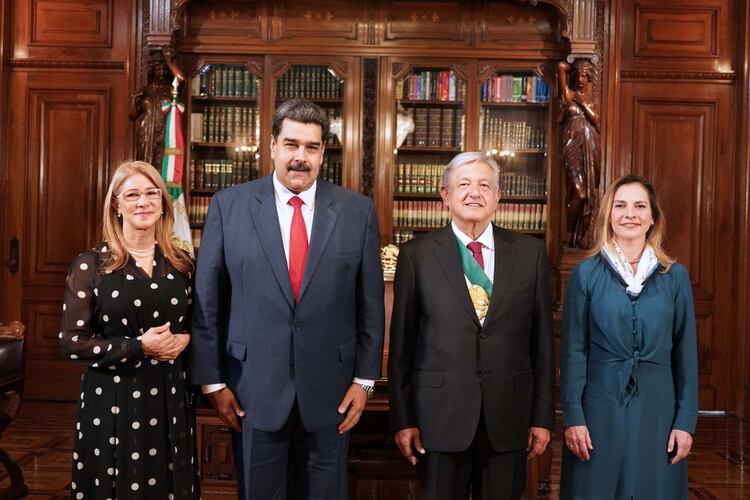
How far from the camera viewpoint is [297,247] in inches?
93.7

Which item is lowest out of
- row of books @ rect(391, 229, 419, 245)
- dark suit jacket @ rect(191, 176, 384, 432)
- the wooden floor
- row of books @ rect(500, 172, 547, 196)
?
the wooden floor

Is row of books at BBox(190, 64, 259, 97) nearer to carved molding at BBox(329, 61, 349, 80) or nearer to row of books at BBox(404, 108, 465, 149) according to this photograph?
carved molding at BBox(329, 61, 349, 80)

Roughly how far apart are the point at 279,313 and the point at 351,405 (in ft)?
1.19

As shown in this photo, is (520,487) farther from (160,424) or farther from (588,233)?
(588,233)

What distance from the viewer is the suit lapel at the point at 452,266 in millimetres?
2363

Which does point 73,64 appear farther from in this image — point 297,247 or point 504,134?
point 297,247

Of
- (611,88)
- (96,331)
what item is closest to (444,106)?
(611,88)

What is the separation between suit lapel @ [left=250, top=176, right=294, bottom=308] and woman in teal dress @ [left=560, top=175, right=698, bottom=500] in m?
0.92

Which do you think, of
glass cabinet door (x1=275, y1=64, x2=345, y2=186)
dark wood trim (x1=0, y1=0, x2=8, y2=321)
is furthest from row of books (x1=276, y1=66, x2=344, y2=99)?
dark wood trim (x1=0, y1=0, x2=8, y2=321)

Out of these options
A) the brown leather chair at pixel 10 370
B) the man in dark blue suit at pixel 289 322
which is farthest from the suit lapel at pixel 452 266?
the brown leather chair at pixel 10 370

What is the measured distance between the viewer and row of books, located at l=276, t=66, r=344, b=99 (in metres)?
6.24

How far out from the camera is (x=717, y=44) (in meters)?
6.18

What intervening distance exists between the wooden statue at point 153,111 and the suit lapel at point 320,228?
380 cm

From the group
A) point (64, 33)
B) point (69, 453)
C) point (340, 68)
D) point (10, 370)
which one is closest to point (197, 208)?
point (340, 68)
